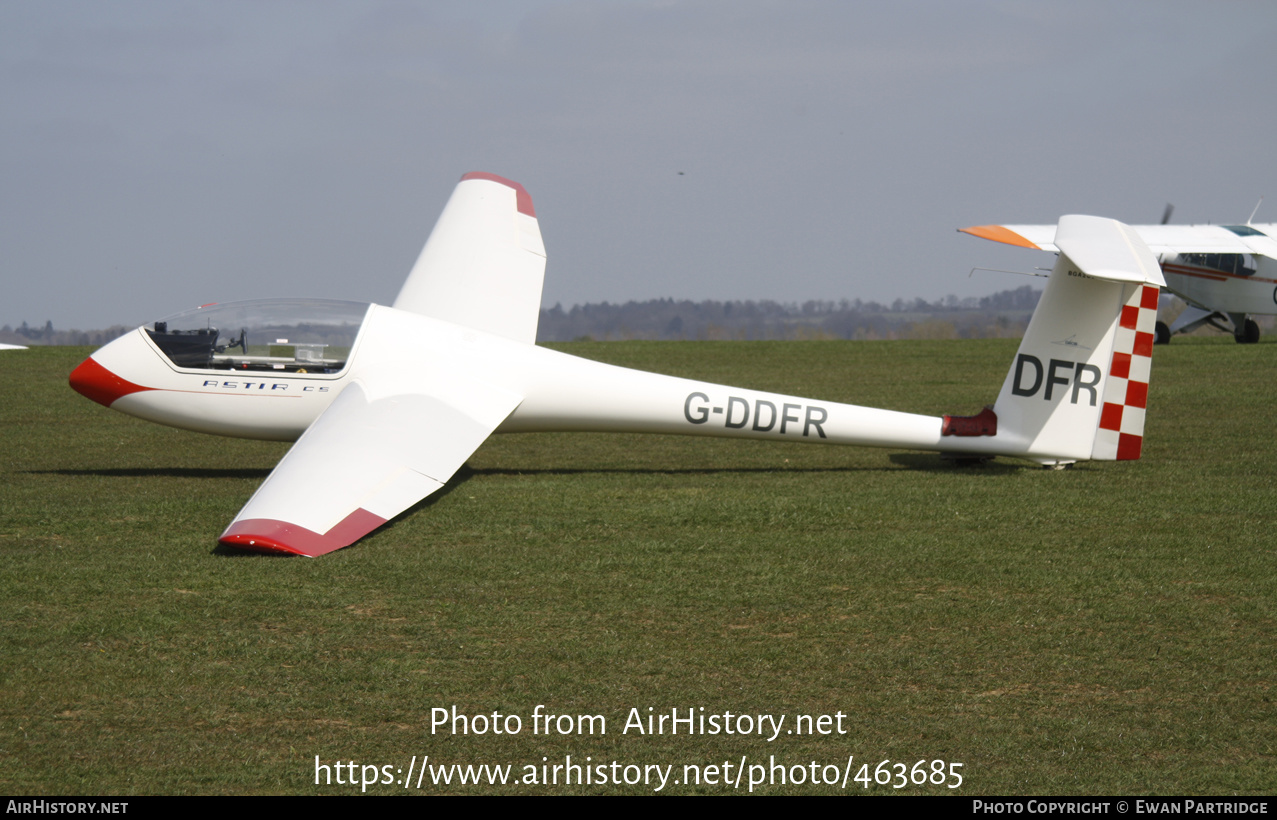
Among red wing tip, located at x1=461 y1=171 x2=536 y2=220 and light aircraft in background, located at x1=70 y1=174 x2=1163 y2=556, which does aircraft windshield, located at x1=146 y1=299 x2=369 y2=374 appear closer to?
light aircraft in background, located at x1=70 y1=174 x2=1163 y2=556

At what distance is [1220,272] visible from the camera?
28766mm

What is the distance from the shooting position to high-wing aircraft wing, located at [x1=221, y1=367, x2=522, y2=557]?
766 cm

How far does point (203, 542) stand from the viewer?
8.36 metres

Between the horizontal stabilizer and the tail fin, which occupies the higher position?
the horizontal stabilizer

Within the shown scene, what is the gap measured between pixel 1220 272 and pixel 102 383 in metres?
28.0

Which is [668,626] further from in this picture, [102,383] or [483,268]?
[483,268]

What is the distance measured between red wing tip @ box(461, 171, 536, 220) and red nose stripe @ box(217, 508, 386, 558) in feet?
28.8

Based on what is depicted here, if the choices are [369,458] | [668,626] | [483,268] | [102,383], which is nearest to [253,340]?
[102,383]

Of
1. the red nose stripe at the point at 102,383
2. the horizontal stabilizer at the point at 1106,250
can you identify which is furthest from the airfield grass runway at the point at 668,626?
the horizontal stabilizer at the point at 1106,250

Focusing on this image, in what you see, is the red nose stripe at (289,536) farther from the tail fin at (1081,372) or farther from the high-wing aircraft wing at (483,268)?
the tail fin at (1081,372)

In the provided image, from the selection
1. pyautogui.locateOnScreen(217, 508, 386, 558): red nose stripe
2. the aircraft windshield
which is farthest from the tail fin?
the aircraft windshield

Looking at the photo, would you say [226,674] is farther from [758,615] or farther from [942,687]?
[942,687]

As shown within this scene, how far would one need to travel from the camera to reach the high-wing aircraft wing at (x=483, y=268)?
12.9m

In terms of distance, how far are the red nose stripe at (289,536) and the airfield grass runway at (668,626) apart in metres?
0.19
